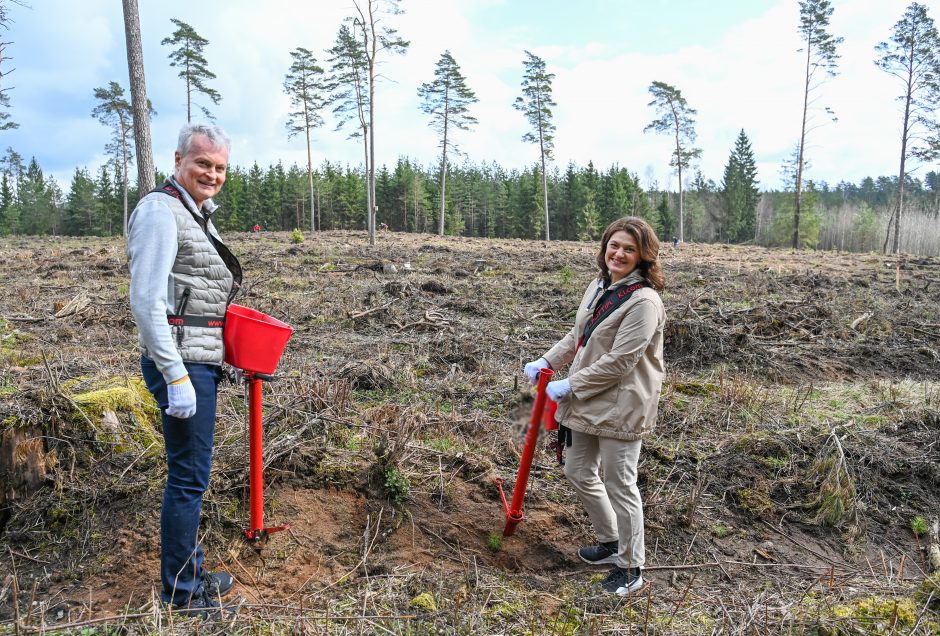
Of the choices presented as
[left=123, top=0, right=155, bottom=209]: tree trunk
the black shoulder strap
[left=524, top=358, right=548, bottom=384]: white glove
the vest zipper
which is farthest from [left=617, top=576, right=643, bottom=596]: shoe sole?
[left=123, top=0, right=155, bottom=209]: tree trunk

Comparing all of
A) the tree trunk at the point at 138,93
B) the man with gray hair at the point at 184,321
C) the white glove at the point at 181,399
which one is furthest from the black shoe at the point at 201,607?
the tree trunk at the point at 138,93

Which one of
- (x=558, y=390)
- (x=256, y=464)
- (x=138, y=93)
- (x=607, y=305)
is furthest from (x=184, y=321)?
(x=138, y=93)

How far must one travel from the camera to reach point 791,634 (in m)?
2.20

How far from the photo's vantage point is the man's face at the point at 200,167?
2.23 meters

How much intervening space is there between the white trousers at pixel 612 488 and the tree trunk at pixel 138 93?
7602 millimetres

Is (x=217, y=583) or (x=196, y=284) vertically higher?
(x=196, y=284)

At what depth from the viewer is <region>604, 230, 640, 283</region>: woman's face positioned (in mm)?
2750

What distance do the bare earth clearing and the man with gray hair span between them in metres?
0.31

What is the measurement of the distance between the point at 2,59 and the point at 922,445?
20.3 m

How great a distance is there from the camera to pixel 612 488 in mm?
2779

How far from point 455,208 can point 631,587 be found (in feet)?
188

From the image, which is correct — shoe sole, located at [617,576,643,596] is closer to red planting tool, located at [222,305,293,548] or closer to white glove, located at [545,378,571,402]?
white glove, located at [545,378,571,402]

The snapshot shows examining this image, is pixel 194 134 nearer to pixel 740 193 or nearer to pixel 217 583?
pixel 217 583

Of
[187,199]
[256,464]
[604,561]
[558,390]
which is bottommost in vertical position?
[604,561]
